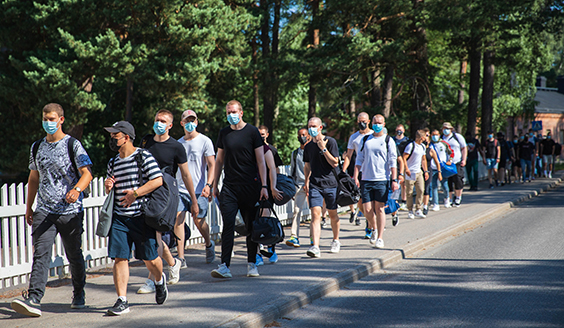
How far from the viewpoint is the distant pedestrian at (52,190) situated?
5.41 metres

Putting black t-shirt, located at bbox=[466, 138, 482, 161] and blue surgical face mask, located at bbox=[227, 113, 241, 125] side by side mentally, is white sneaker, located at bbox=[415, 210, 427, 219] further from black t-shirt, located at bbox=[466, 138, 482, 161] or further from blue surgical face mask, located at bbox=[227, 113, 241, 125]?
blue surgical face mask, located at bbox=[227, 113, 241, 125]

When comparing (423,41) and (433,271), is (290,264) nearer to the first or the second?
(433,271)

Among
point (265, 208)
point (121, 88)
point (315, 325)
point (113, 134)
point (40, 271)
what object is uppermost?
point (121, 88)

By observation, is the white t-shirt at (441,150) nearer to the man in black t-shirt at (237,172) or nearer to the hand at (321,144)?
the hand at (321,144)

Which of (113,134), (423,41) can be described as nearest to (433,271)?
(113,134)

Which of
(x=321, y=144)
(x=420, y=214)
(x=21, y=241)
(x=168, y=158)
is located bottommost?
(x=420, y=214)

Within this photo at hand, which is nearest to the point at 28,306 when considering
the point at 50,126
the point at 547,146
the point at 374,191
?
the point at 50,126

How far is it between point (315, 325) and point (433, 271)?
3.03 m

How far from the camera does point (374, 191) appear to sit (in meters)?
9.00

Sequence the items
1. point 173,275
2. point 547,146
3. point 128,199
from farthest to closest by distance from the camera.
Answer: point 547,146 → point 173,275 → point 128,199

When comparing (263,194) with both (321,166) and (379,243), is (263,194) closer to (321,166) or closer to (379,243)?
(321,166)

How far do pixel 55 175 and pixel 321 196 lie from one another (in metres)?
4.07

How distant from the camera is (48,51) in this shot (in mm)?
19891

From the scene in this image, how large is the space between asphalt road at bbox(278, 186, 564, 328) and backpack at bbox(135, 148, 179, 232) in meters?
1.42
